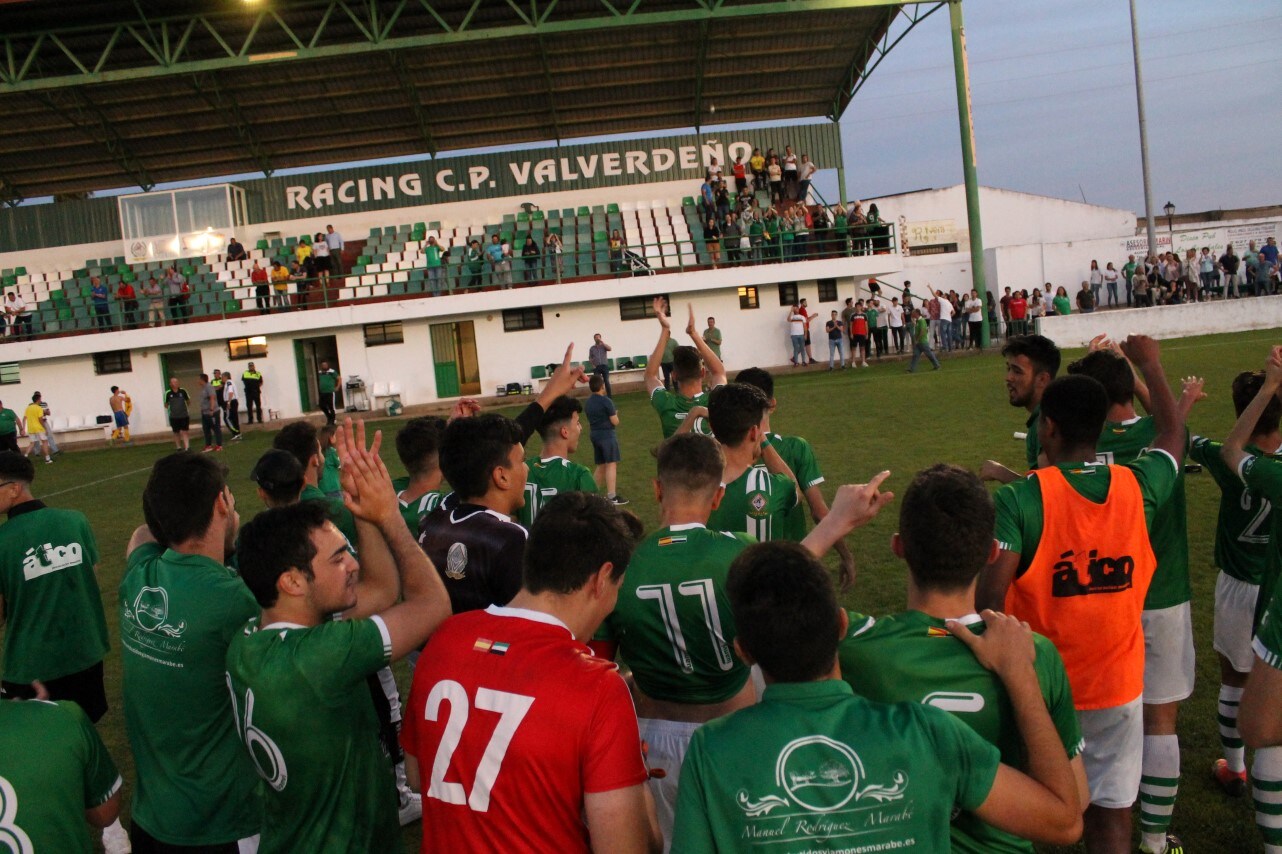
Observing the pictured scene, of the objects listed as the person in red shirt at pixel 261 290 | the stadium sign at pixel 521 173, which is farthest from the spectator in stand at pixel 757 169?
the person in red shirt at pixel 261 290

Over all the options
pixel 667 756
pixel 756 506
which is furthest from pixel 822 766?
pixel 756 506

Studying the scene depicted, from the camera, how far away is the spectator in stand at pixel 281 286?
29.8 meters

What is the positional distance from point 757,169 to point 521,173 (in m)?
8.93

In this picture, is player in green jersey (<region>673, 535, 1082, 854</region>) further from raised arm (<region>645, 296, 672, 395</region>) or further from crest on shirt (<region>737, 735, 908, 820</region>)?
raised arm (<region>645, 296, 672, 395</region>)

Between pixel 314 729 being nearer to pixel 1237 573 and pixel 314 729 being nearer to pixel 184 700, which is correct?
pixel 184 700

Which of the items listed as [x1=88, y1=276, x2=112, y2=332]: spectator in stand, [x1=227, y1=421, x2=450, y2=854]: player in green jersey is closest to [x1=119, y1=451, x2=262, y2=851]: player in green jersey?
[x1=227, y1=421, x2=450, y2=854]: player in green jersey

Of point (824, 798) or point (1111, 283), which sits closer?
point (824, 798)

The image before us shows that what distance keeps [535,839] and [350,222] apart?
36.1 meters

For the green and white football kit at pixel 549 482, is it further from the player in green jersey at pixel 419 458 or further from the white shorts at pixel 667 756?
the white shorts at pixel 667 756

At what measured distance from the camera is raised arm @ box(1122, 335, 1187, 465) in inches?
154

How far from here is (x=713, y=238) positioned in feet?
102

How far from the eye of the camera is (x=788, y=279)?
29547 millimetres

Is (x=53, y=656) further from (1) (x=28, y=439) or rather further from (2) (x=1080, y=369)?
(1) (x=28, y=439)

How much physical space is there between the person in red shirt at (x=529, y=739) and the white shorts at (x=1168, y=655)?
8.87 feet
